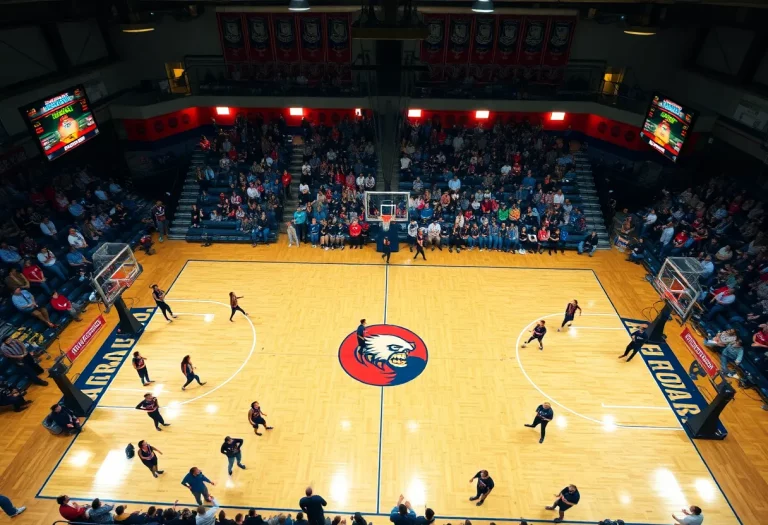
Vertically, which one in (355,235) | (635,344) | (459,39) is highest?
(459,39)

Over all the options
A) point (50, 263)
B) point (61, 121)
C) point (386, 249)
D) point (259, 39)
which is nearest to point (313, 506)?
point (386, 249)

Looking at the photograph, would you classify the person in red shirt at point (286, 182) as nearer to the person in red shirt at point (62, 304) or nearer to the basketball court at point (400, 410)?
the basketball court at point (400, 410)

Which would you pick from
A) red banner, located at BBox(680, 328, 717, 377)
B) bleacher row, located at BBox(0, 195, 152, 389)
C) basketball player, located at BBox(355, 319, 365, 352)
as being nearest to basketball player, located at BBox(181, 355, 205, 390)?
basketball player, located at BBox(355, 319, 365, 352)

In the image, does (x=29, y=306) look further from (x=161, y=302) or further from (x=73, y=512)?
(x=73, y=512)

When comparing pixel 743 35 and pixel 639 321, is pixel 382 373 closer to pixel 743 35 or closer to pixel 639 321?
pixel 639 321

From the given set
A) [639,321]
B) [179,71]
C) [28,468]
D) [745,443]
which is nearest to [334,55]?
[179,71]

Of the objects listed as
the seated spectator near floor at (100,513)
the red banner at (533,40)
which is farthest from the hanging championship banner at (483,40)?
the seated spectator near floor at (100,513)

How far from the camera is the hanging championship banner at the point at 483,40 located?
67.1 ft

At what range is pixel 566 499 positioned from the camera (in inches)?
325

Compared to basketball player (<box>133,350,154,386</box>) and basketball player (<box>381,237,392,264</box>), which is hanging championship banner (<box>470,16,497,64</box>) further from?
basketball player (<box>133,350,154,386</box>)

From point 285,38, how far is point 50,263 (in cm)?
1402

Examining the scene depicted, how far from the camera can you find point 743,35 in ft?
56.6

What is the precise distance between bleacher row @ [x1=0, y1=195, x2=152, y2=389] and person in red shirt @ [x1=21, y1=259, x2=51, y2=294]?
0.87 feet

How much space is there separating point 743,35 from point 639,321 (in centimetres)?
1260
